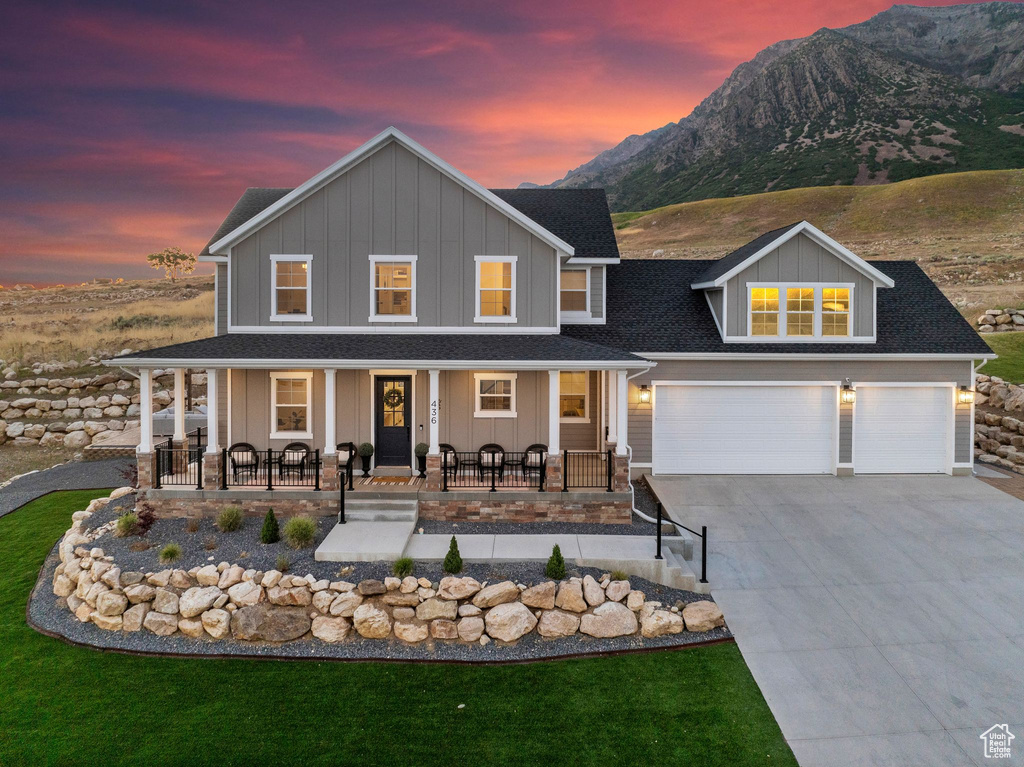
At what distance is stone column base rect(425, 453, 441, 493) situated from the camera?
11062mm

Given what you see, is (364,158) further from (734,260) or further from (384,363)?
(734,260)

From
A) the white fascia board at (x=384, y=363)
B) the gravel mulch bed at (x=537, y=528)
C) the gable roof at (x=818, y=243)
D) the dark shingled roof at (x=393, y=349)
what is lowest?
the gravel mulch bed at (x=537, y=528)

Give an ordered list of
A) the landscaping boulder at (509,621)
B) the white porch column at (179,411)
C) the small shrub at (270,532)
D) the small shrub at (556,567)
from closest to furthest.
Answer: the landscaping boulder at (509,621) < the small shrub at (556,567) < the small shrub at (270,532) < the white porch column at (179,411)

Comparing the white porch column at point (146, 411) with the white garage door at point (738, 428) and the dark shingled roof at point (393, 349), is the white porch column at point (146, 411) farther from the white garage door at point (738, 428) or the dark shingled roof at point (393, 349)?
the white garage door at point (738, 428)

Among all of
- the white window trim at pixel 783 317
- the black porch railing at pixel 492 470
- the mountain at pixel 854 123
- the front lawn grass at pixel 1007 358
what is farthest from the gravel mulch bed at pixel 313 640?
the mountain at pixel 854 123

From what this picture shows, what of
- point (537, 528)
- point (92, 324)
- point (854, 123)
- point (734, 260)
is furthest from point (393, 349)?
point (854, 123)

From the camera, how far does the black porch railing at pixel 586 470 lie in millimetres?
11188

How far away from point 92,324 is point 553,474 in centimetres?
3534

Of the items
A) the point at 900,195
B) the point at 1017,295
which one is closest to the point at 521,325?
the point at 1017,295

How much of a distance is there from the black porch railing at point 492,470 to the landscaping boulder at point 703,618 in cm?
396

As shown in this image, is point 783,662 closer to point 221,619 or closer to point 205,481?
point 221,619

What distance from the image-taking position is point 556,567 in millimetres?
8492

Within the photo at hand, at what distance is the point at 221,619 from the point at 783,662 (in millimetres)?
8074

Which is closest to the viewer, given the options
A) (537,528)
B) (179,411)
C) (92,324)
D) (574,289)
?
(537,528)
